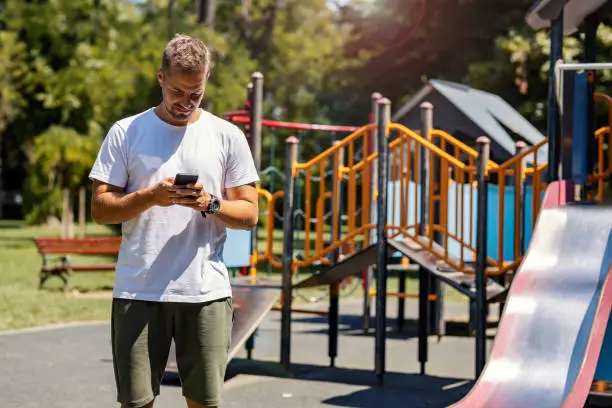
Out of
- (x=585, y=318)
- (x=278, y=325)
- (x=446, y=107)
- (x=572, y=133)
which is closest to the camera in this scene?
(x=585, y=318)

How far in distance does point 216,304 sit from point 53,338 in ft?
23.8

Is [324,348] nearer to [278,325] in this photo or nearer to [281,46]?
[278,325]

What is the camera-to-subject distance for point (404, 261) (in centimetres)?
1123

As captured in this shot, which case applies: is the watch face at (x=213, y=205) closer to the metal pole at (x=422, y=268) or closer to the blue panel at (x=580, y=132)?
the metal pole at (x=422, y=268)

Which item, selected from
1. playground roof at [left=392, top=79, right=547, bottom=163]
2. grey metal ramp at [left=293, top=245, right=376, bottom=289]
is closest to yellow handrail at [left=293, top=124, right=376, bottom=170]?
grey metal ramp at [left=293, top=245, right=376, bottom=289]

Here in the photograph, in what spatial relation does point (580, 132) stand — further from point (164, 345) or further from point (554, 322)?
point (164, 345)

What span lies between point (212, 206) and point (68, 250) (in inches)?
507

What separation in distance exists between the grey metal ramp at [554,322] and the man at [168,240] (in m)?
2.20

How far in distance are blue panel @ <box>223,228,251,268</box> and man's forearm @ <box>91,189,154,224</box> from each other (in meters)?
5.68

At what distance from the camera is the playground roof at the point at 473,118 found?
52.0ft

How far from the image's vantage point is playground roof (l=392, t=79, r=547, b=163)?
15.8m

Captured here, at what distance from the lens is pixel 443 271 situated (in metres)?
8.64

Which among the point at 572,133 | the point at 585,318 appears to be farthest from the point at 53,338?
the point at 585,318

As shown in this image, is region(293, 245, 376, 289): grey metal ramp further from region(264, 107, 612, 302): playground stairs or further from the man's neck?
the man's neck
